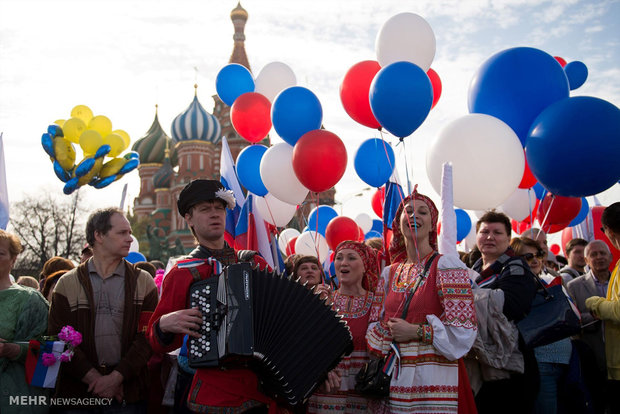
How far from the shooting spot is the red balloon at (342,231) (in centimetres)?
820

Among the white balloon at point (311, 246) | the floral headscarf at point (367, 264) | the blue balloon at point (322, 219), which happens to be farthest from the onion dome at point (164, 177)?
the floral headscarf at point (367, 264)

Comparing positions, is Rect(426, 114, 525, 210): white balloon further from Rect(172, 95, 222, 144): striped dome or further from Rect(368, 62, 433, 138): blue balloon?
Rect(172, 95, 222, 144): striped dome

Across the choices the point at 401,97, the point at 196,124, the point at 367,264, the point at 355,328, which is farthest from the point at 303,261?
the point at 196,124

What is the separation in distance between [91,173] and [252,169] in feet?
13.8

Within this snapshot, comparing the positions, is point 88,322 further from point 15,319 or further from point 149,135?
point 149,135

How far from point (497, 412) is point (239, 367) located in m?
1.94

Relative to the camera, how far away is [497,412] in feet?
11.9

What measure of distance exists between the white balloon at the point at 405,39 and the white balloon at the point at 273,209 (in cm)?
300

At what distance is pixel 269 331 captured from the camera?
275cm

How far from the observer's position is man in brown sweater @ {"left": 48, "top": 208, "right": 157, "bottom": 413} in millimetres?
3250

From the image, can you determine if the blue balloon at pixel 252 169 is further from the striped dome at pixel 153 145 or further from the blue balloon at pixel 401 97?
the striped dome at pixel 153 145

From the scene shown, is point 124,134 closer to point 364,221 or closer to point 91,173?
point 91,173

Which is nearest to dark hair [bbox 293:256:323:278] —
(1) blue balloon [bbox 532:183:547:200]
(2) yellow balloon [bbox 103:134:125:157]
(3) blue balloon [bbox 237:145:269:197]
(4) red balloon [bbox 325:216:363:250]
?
(3) blue balloon [bbox 237:145:269:197]

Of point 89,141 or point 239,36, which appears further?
point 239,36
